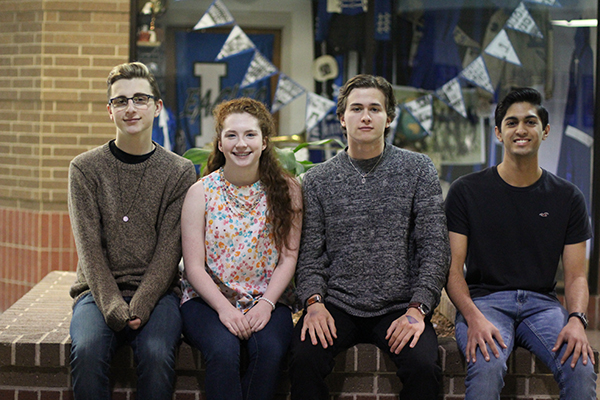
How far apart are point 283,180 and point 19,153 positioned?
125 inches

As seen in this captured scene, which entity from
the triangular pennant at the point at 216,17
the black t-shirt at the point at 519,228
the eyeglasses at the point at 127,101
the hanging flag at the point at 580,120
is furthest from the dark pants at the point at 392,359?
the triangular pennant at the point at 216,17

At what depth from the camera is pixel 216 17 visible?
535cm

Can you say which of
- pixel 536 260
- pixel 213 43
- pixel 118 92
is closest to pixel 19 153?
pixel 213 43

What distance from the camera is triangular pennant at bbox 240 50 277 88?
541cm

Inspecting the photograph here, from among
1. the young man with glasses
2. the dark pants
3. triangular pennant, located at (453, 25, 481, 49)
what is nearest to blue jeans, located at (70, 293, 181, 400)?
the young man with glasses

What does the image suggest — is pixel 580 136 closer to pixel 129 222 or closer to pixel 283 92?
pixel 283 92

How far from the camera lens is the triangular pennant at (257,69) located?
5414 millimetres

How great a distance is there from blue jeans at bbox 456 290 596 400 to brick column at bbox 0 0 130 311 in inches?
135

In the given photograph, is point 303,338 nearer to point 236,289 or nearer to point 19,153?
point 236,289

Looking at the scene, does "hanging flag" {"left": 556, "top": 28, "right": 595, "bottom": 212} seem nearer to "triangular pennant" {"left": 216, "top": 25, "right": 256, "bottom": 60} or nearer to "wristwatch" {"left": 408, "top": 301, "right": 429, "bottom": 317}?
"triangular pennant" {"left": 216, "top": 25, "right": 256, "bottom": 60}

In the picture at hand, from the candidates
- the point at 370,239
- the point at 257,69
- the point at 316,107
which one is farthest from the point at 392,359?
the point at 257,69

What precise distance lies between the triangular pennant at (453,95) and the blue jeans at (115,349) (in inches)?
135

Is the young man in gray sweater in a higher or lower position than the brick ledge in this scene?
higher

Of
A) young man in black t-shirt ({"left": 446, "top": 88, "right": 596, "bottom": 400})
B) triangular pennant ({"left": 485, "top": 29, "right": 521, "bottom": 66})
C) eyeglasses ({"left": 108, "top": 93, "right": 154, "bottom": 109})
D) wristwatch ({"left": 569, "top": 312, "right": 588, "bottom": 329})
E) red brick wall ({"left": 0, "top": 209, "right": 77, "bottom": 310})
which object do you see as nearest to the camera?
wristwatch ({"left": 569, "top": 312, "right": 588, "bottom": 329})
